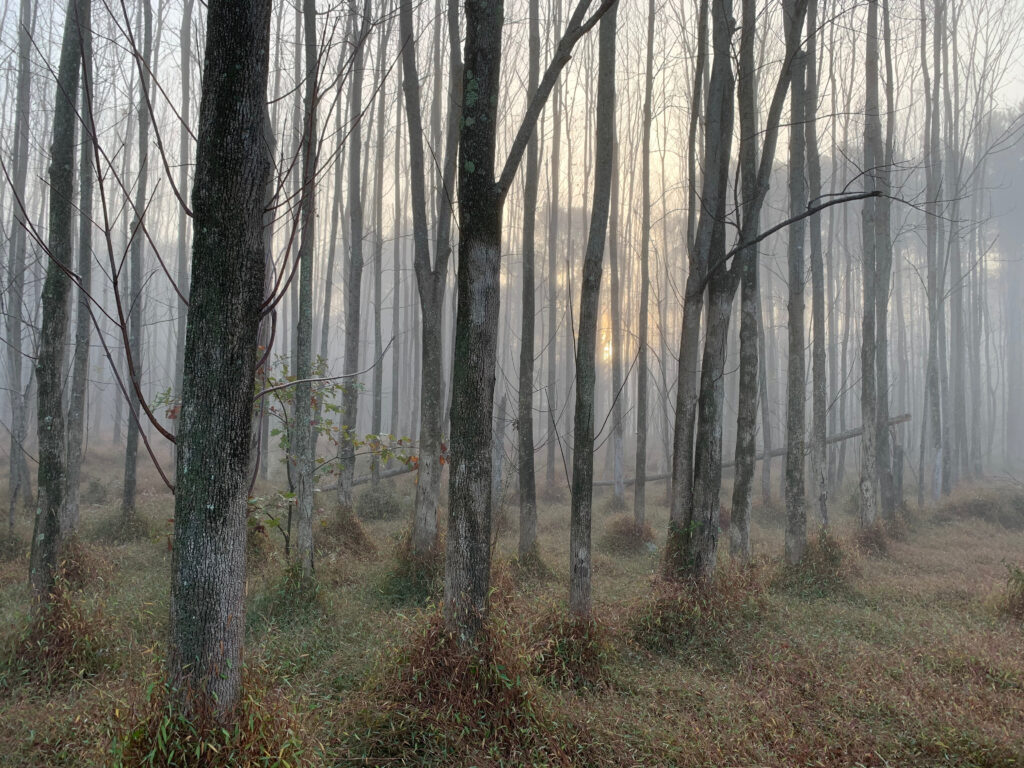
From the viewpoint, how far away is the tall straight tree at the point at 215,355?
8.24 feet

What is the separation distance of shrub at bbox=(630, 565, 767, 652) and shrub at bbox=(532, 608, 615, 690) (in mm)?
637

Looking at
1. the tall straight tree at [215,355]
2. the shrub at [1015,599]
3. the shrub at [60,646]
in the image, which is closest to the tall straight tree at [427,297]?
the shrub at [60,646]

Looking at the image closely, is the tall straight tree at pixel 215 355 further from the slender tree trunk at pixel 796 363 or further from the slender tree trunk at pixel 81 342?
the slender tree trunk at pixel 796 363

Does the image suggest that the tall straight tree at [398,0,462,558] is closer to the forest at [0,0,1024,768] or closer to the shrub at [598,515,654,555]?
the forest at [0,0,1024,768]

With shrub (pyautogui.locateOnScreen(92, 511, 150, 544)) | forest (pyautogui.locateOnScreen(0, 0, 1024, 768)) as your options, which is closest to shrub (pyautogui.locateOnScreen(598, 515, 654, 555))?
forest (pyautogui.locateOnScreen(0, 0, 1024, 768))

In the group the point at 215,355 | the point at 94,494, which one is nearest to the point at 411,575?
the point at 215,355

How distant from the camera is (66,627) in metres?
4.50

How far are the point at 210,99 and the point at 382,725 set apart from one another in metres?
3.36

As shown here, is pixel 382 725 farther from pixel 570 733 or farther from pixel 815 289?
pixel 815 289

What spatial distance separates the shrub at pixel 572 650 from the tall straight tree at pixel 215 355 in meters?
2.42

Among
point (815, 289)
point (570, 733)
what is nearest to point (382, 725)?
point (570, 733)

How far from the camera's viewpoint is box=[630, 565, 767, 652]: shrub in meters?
5.36

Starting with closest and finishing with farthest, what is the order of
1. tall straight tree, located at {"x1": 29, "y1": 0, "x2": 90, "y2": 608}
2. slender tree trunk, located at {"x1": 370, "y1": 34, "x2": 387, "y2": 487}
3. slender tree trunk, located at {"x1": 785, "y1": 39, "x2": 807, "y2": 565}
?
1. tall straight tree, located at {"x1": 29, "y1": 0, "x2": 90, "y2": 608}
2. slender tree trunk, located at {"x1": 785, "y1": 39, "x2": 807, "y2": 565}
3. slender tree trunk, located at {"x1": 370, "y1": 34, "x2": 387, "y2": 487}

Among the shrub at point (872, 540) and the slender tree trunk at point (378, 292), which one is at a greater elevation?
the slender tree trunk at point (378, 292)
